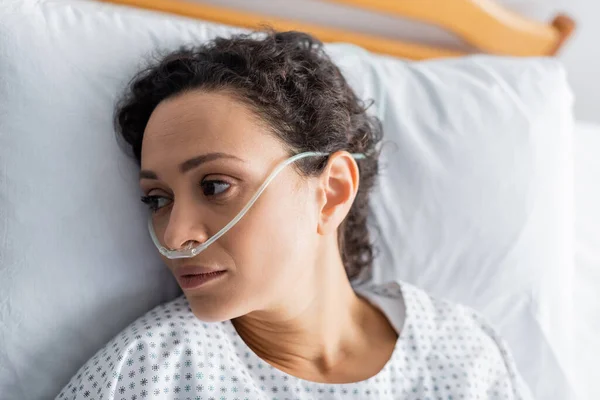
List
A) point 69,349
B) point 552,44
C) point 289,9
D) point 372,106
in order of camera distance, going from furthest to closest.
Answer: point 552,44 → point 289,9 → point 372,106 → point 69,349

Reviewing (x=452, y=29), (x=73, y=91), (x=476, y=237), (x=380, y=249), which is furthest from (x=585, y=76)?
(x=73, y=91)

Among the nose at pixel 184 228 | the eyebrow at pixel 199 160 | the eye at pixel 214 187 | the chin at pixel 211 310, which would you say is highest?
the eyebrow at pixel 199 160

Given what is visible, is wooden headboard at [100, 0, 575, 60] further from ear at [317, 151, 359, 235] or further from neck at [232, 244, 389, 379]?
neck at [232, 244, 389, 379]

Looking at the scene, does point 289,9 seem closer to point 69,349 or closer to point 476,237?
point 476,237


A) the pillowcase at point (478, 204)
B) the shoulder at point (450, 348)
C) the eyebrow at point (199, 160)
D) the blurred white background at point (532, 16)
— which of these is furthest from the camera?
the blurred white background at point (532, 16)

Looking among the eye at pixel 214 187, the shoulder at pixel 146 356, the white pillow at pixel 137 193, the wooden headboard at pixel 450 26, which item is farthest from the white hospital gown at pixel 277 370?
the wooden headboard at pixel 450 26

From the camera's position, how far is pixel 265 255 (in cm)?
104

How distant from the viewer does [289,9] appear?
174 cm

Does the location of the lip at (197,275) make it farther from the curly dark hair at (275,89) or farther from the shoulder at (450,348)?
the shoulder at (450,348)

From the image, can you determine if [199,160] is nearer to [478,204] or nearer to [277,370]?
[277,370]

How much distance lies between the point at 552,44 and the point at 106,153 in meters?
1.35

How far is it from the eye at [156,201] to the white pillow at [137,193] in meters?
0.08

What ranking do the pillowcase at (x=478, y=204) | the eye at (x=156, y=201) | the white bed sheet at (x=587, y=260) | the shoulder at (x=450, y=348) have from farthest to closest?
the white bed sheet at (x=587, y=260) < the pillowcase at (x=478, y=204) < the shoulder at (x=450, y=348) < the eye at (x=156, y=201)

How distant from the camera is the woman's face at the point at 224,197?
103cm
